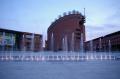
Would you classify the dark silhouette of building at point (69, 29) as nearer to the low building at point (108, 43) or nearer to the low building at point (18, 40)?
the low building at point (18, 40)

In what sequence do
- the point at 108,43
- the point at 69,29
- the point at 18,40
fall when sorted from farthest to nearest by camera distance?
the point at 108,43 → the point at 69,29 → the point at 18,40

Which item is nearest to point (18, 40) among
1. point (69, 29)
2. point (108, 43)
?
point (69, 29)

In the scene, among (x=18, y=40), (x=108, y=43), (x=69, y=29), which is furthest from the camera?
(x=108, y=43)

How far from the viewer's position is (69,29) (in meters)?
101

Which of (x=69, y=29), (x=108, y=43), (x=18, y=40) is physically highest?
(x=69, y=29)

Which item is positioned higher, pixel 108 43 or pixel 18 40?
pixel 18 40

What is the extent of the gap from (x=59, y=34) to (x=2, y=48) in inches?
1231

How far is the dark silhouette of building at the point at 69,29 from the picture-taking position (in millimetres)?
97938

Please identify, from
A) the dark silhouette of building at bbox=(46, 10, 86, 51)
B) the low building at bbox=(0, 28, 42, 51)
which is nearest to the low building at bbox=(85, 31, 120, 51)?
the dark silhouette of building at bbox=(46, 10, 86, 51)

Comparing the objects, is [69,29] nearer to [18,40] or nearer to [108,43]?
[108,43]

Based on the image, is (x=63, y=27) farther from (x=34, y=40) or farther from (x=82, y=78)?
(x=82, y=78)

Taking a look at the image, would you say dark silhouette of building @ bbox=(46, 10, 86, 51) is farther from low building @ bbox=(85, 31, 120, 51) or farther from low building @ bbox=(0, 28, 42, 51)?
low building @ bbox=(85, 31, 120, 51)

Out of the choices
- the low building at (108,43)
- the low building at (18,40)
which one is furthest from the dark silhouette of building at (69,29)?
the low building at (108,43)

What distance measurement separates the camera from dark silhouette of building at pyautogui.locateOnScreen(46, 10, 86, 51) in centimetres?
9794
